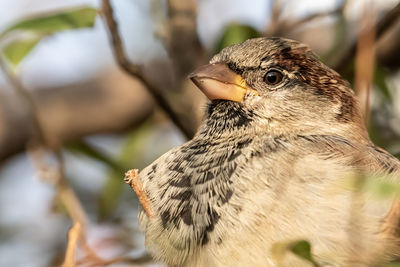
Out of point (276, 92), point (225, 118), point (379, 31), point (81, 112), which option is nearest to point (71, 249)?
point (225, 118)

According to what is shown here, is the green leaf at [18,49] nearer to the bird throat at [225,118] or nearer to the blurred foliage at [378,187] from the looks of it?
the bird throat at [225,118]

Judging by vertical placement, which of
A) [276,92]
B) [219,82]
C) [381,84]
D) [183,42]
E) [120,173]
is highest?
[219,82]

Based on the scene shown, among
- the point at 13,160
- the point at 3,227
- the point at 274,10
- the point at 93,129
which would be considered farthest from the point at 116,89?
the point at 274,10

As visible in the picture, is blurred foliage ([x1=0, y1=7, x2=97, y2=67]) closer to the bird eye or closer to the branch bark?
the bird eye

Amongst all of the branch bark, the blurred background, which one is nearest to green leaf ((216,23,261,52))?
the blurred background

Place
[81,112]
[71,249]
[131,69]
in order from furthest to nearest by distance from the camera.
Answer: [81,112] < [131,69] < [71,249]

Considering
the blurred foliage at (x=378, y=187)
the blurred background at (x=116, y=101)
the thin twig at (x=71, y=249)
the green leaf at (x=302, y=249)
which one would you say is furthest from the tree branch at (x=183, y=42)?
the green leaf at (x=302, y=249)

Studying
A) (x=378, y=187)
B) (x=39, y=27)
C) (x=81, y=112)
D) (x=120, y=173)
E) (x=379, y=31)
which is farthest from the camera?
(x=81, y=112)

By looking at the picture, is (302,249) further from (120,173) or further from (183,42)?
(183,42)
